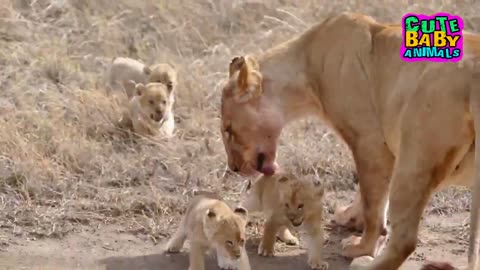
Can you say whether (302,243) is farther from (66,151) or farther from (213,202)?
(66,151)

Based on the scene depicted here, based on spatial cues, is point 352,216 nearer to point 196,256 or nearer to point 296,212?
point 296,212

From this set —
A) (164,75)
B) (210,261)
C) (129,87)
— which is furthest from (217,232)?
(129,87)

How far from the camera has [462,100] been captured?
14.5ft

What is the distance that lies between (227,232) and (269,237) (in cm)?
49

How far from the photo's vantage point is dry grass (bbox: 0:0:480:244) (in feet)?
19.5

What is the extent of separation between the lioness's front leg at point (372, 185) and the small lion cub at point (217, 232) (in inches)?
24.6

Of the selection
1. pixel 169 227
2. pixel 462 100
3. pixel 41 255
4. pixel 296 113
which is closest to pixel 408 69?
pixel 462 100

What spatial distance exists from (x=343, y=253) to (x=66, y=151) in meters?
1.87

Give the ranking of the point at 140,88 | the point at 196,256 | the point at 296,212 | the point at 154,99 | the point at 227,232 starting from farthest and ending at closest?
the point at 140,88, the point at 154,99, the point at 296,212, the point at 196,256, the point at 227,232

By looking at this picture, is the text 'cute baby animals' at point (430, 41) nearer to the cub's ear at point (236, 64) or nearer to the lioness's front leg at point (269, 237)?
the cub's ear at point (236, 64)

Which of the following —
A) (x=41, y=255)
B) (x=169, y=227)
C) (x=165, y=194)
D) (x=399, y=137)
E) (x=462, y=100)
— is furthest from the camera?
(x=165, y=194)

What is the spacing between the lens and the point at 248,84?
5.60m

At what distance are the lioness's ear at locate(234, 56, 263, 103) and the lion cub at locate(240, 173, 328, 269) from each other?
0.50 m

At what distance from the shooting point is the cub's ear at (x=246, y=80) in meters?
5.57
